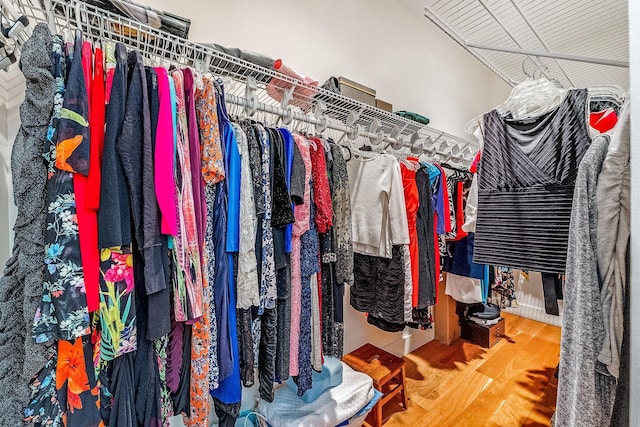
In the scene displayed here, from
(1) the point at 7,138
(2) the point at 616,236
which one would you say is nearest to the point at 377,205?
(2) the point at 616,236

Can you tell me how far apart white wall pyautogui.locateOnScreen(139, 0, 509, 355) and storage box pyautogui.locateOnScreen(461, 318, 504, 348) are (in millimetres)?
340

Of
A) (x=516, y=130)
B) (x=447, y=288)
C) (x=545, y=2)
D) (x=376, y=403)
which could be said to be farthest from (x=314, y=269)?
(x=545, y=2)

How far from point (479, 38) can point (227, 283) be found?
3.11 m

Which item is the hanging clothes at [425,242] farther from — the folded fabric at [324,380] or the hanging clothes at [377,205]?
the folded fabric at [324,380]

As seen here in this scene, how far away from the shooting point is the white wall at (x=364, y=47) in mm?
1446

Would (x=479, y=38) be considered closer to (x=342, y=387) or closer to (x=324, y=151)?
(x=324, y=151)

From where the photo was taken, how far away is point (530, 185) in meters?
0.98

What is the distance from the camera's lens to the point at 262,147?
996 mm

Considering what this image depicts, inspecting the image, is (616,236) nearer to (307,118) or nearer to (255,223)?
(255,223)

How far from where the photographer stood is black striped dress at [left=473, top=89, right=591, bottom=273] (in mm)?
892

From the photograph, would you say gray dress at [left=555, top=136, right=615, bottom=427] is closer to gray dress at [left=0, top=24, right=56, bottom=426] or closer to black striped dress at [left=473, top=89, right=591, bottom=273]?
black striped dress at [left=473, top=89, right=591, bottom=273]

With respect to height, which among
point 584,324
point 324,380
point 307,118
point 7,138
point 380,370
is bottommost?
point 380,370

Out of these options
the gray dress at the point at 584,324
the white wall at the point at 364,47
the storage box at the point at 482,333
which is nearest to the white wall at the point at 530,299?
the storage box at the point at 482,333

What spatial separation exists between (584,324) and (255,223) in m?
0.93
